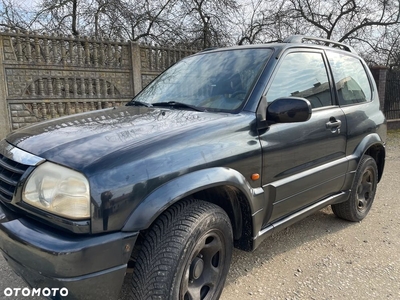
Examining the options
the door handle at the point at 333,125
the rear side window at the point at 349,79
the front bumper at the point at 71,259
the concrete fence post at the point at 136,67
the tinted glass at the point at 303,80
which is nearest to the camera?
the front bumper at the point at 71,259

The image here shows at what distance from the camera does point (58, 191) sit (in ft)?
5.42

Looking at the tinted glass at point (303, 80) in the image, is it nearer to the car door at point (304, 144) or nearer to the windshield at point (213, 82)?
the car door at point (304, 144)

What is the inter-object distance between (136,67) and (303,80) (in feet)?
19.9

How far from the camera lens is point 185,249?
6.04 ft

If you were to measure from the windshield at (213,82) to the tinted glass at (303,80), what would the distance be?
0.18m

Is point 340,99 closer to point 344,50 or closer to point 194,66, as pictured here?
point 344,50

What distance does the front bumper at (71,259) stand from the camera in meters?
1.55

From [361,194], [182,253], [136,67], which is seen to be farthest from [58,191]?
[136,67]

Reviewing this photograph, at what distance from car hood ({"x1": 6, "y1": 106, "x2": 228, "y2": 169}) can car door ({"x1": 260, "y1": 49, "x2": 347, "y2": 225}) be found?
54cm

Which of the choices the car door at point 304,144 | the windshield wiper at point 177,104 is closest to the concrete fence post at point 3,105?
the windshield wiper at point 177,104

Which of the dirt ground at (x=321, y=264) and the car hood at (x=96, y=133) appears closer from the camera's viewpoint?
the car hood at (x=96, y=133)

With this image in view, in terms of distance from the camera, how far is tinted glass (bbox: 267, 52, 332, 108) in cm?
265

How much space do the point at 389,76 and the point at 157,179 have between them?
12.4 m

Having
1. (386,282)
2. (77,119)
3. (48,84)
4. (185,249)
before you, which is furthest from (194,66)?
(48,84)
